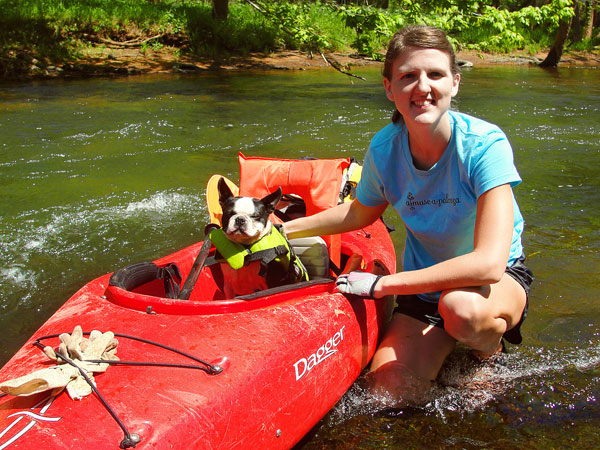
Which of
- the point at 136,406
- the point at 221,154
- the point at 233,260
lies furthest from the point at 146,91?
the point at 136,406

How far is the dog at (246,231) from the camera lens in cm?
318

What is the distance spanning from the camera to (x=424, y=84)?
97.1 inches

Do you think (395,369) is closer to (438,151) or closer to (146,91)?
(438,151)

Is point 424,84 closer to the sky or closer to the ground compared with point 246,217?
closer to the sky

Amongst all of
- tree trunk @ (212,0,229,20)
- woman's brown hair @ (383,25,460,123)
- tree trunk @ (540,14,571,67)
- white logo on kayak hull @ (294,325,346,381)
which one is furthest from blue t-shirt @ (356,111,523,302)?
tree trunk @ (540,14,571,67)

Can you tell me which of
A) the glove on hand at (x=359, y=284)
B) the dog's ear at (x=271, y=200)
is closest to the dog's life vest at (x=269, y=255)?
the dog's ear at (x=271, y=200)

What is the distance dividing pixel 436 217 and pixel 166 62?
1609cm

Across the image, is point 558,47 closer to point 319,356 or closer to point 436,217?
point 436,217

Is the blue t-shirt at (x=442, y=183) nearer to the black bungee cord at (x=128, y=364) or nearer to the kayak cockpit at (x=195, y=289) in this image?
the kayak cockpit at (x=195, y=289)

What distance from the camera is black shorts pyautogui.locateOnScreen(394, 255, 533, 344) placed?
2.84 metres

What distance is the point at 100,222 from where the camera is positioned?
5.91m

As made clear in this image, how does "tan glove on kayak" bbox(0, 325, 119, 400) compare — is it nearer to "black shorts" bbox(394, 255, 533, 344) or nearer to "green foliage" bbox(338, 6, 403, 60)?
"black shorts" bbox(394, 255, 533, 344)

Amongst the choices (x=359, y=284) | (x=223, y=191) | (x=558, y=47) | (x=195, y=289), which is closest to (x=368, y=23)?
(x=223, y=191)

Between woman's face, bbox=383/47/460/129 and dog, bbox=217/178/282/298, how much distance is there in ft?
3.57
